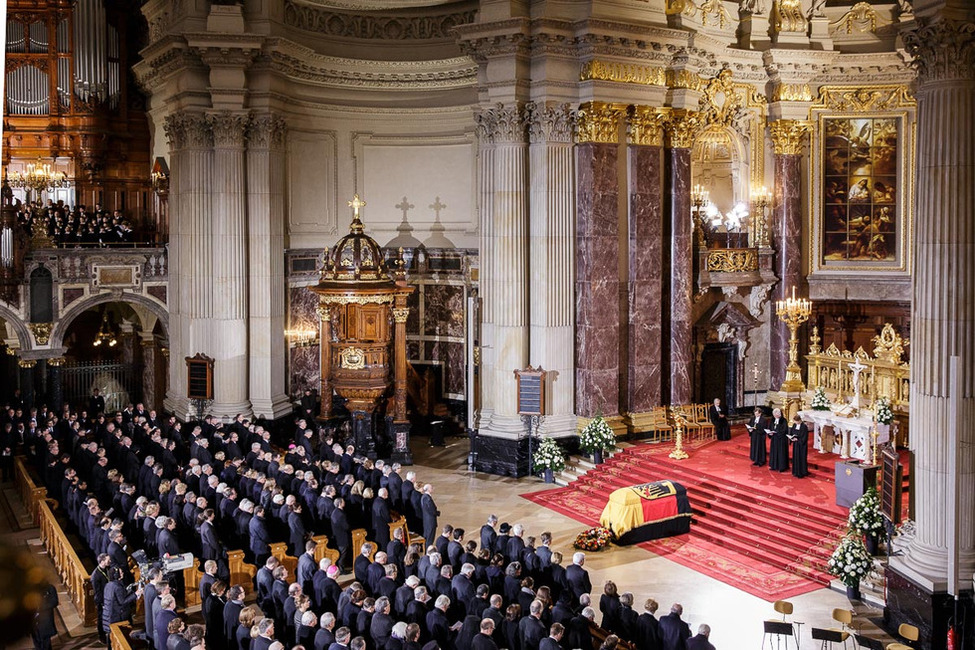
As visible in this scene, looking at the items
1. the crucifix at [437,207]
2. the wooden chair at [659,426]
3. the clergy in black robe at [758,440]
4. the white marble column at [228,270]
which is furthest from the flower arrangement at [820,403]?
the white marble column at [228,270]

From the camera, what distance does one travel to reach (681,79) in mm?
25594

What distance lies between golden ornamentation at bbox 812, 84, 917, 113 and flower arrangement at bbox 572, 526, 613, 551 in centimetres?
1478

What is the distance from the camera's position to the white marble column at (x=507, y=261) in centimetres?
2456

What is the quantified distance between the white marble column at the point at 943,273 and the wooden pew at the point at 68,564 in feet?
40.8

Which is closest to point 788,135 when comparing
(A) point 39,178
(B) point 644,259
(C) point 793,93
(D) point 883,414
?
(C) point 793,93

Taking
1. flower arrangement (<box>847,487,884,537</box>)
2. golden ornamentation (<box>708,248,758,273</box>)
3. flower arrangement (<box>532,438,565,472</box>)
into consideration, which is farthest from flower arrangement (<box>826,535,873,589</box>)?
golden ornamentation (<box>708,248,758,273</box>)

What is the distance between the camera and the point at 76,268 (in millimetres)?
27953

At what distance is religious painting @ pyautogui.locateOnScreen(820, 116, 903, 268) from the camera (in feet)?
89.0

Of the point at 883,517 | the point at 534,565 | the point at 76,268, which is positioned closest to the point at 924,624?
the point at 883,517

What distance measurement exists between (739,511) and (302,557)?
9.53 meters

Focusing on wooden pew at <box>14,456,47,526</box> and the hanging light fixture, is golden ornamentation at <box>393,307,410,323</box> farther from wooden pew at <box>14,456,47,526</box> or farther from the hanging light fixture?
the hanging light fixture

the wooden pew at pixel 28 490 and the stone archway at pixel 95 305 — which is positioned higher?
the stone archway at pixel 95 305

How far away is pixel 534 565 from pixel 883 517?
244 inches

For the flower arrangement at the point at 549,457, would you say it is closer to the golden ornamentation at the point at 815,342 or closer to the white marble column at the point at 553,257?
the white marble column at the point at 553,257
